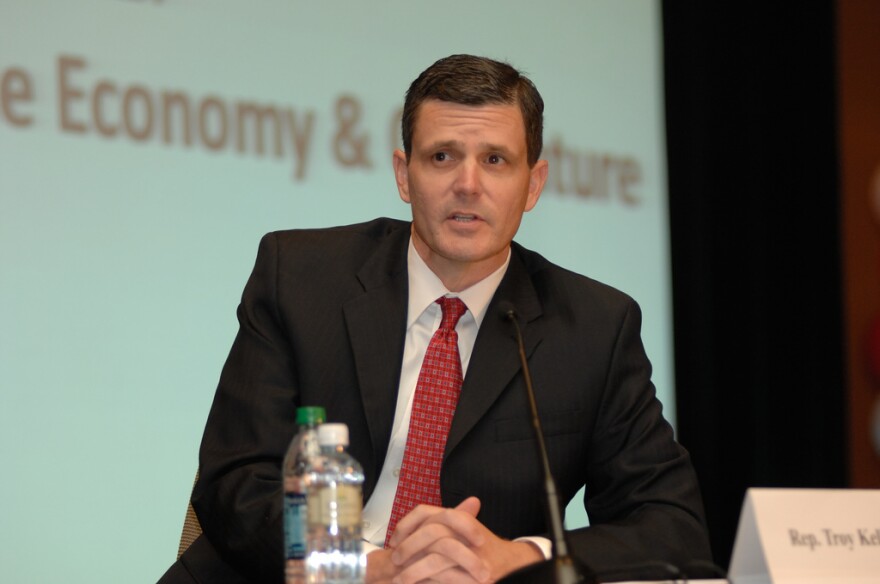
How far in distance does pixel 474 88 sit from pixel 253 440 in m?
0.95

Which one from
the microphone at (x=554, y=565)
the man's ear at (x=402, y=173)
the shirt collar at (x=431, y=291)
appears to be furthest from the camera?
the man's ear at (x=402, y=173)

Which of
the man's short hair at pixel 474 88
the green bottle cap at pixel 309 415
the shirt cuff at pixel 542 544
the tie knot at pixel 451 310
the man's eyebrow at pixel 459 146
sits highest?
the man's short hair at pixel 474 88

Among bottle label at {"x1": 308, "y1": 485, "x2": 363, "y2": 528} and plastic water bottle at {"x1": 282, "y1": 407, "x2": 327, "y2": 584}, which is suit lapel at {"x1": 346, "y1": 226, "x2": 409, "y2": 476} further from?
bottle label at {"x1": 308, "y1": 485, "x2": 363, "y2": 528}

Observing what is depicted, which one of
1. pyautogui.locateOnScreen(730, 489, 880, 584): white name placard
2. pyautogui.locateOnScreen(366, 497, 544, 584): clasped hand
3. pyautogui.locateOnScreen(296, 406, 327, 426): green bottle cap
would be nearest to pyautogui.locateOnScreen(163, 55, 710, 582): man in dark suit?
pyautogui.locateOnScreen(366, 497, 544, 584): clasped hand

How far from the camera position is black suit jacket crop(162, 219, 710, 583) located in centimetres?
248

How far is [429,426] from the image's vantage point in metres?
2.60

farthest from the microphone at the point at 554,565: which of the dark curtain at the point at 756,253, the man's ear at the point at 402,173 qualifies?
the dark curtain at the point at 756,253

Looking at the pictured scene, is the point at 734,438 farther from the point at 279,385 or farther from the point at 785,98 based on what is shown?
the point at 279,385

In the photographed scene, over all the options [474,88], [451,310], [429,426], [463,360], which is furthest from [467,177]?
[429,426]

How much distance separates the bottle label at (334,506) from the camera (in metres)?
1.68

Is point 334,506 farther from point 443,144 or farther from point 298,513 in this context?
point 443,144

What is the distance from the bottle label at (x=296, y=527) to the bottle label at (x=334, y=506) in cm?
7

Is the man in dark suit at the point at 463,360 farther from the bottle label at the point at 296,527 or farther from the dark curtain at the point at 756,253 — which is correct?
the dark curtain at the point at 756,253

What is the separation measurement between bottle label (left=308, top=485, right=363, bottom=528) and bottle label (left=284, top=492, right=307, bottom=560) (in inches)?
2.6
